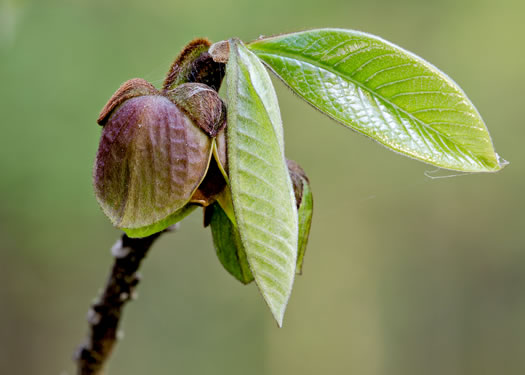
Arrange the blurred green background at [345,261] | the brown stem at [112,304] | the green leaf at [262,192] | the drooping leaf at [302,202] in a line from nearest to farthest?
the green leaf at [262,192] < the drooping leaf at [302,202] < the brown stem at [112,304] < the blurred green background at [345,261]

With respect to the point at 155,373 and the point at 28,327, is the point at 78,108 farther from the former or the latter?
the point at 155,373

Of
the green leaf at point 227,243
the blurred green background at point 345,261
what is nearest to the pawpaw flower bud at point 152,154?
the green leaf at point 227,243

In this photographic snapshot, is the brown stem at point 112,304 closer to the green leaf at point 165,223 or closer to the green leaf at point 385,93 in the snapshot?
the green leaf at point 165,223

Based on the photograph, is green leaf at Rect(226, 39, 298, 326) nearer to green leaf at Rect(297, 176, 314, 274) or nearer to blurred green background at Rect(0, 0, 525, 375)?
green leaf at Rect(297, 176, 314, 274)

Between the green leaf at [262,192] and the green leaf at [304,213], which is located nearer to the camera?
the green leaf at [262,192]

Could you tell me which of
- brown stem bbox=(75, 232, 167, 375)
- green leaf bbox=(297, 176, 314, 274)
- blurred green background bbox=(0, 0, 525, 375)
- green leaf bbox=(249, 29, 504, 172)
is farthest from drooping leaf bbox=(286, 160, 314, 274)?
→ blurred green background bbox=(0, 0, 525, 375)
